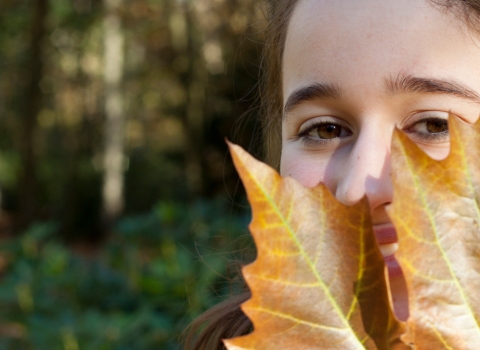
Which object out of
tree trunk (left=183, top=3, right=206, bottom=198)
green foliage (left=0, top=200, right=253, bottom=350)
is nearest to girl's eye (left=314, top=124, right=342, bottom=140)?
green foliage (left=0, top=200, right=253, bottom=350)

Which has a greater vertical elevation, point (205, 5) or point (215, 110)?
point (205, 5)

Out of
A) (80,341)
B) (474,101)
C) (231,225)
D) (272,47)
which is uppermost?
(272,47)

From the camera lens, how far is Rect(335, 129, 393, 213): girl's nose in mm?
827

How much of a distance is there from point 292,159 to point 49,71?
17.6 meters

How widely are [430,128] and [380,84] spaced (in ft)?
0.45

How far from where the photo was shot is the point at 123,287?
127 inches

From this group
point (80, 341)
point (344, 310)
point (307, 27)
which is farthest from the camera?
point (80, 341)

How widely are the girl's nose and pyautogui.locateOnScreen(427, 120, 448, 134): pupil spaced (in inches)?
4.6

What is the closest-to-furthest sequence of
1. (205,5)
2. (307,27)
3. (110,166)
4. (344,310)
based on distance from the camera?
(344,310) < (307,27) < (110,166) < (205,5)

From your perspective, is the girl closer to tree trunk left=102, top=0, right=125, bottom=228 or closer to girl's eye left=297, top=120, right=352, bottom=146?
girl's eye left=297, top=120, right=352, bottom=146

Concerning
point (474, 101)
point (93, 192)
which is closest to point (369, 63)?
point (474, 101)

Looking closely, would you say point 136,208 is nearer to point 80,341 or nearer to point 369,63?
point 80,341

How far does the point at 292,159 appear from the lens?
111cm

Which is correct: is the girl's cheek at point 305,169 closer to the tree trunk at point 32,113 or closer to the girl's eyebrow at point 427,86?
the girl's eyebrow at point 427,86
